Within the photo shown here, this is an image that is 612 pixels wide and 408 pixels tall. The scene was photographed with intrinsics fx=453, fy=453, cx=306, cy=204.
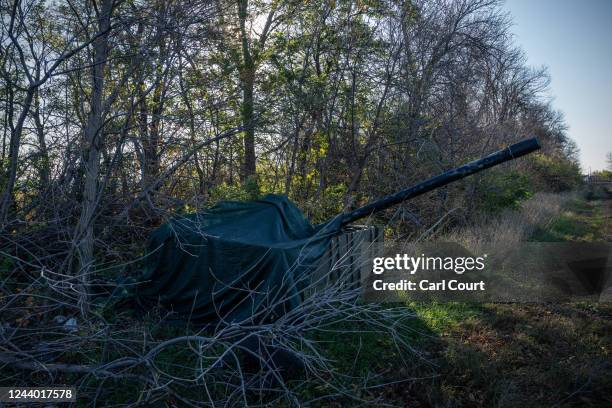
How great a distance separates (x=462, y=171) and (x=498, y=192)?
835cm

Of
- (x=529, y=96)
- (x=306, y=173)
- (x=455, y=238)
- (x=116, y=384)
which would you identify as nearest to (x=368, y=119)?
(x=306, y=173)

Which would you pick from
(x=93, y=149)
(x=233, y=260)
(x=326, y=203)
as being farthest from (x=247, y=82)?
(x=233, y=260)

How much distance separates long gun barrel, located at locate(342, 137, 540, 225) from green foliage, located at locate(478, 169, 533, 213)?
25.4 feet

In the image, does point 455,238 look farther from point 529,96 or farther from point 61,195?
point 529,96

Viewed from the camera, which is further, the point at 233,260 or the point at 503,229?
the point at 503,229

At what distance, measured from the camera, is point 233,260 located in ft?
16.7

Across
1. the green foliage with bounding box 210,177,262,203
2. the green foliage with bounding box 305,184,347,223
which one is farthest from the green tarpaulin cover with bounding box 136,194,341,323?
the green foliage with bounding box 305,184,347,223

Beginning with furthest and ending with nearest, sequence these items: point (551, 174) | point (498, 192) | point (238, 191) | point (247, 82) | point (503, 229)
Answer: point (551, 174) < point (498, 192) < point (247, 82) < point (503, 229) < point (238, 191)

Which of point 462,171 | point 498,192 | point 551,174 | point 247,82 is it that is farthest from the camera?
point 551,174

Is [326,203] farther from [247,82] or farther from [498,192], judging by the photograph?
[498,192]

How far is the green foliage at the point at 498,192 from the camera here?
12383 millimetres

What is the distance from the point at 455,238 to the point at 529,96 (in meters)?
17.4

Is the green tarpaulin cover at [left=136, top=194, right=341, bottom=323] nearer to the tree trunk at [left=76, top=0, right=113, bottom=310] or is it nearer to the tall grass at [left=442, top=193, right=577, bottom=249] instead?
the tree trunk at [left=76, top=0, right=113, bottom=310]

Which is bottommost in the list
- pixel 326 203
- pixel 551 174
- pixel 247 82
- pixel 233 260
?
pixel 233 260
